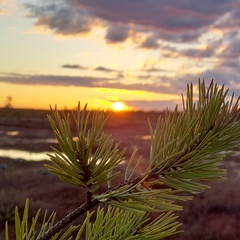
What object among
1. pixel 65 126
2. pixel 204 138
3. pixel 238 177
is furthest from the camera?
pixel 238 177

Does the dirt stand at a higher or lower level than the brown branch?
lower

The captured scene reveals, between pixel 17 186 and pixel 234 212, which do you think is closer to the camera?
pixel 234 212

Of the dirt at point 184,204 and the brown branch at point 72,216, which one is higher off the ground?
the brown branch at point 72,216

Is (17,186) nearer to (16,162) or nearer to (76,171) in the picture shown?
(16,162)

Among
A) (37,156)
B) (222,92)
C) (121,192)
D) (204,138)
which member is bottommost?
(37,156)

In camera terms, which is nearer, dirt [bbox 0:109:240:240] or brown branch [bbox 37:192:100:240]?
brown branch [bbox 37:192:100:240]

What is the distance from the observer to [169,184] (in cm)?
147

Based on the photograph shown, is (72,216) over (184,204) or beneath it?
over

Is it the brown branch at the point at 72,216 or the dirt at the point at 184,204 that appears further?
the dirt at the point at 184,204

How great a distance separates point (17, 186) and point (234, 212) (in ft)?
22.1

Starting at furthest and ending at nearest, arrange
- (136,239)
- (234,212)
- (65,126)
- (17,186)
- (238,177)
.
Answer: (238,177) → (17,186) → (234,212) → (136,239) → (65,126)

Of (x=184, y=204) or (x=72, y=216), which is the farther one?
(x=184, y=204)

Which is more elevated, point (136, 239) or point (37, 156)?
point (136, 239)

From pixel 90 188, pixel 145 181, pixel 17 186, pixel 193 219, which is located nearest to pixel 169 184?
pixel 145 181
